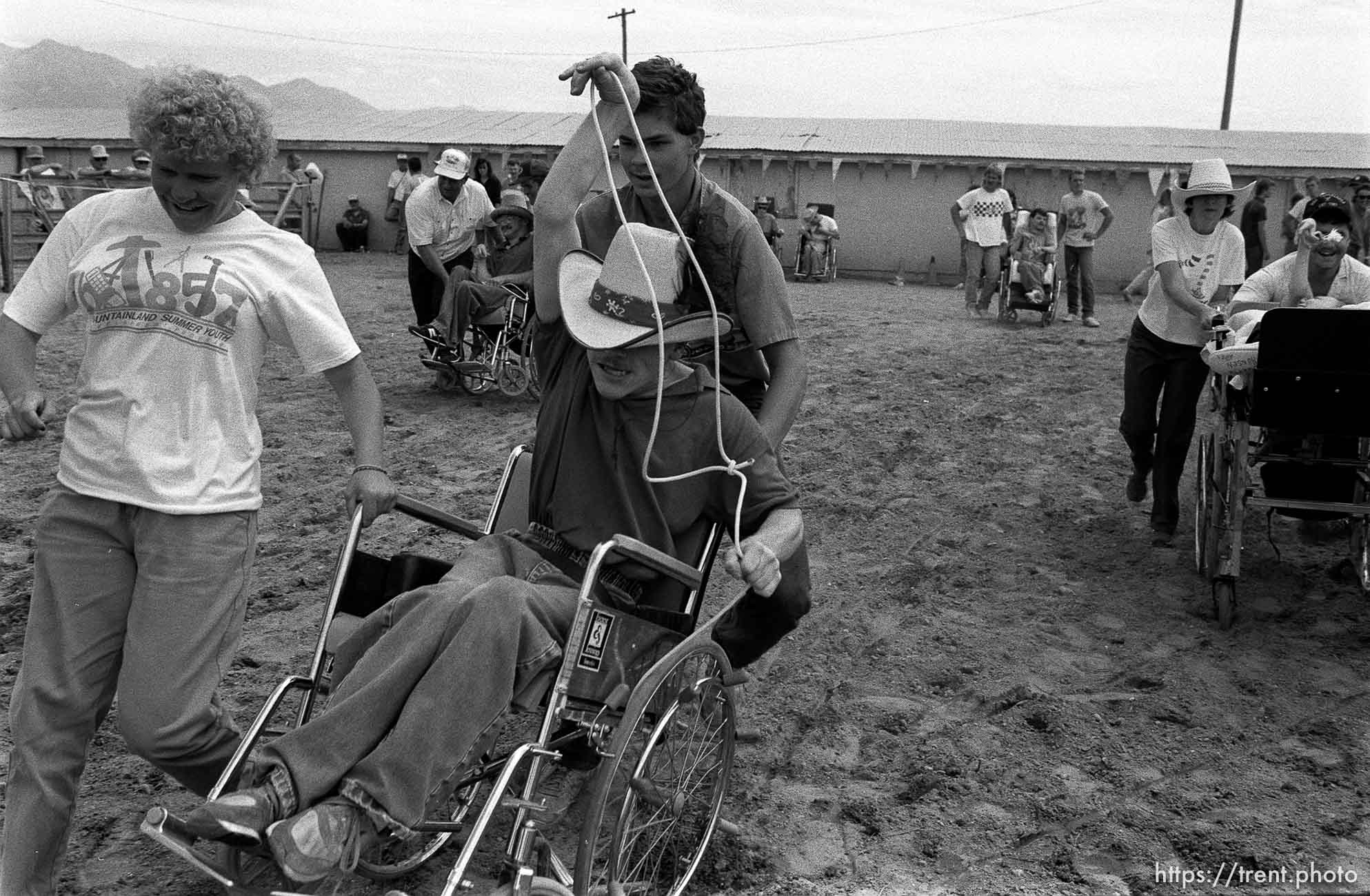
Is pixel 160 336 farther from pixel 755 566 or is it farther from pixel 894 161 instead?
pixel 894 161

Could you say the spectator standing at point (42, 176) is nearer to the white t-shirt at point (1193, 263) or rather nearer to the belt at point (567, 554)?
the white t-shirt at point (1193, 263)

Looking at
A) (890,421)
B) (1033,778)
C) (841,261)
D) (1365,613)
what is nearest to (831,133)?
(841,261)

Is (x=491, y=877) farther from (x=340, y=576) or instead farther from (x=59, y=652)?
(x=59, y=652)

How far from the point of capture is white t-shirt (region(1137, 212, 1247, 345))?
6.09 m

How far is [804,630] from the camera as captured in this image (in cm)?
507

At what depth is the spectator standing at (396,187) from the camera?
890 inches

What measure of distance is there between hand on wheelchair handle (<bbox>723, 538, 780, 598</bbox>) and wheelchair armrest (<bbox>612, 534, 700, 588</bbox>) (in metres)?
0.09

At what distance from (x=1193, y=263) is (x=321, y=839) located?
524 cm

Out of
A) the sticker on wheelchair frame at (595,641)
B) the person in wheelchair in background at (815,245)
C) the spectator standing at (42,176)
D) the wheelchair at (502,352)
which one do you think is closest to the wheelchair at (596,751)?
the sticker on wheelchair frame at (595,641)

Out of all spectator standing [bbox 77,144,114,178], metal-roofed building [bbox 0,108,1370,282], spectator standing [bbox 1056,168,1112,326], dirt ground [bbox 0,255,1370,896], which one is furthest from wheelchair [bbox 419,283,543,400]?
metal-roofed building [bbox 0,108,1370,282]

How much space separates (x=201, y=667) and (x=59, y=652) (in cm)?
29

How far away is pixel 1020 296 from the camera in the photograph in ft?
46.0

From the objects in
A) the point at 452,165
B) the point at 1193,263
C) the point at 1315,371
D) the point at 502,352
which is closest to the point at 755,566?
the point at 1315,371

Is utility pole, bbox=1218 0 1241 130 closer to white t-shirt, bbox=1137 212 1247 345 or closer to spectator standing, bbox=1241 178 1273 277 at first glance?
spectator standing, bbox=1241 178 1273 277
